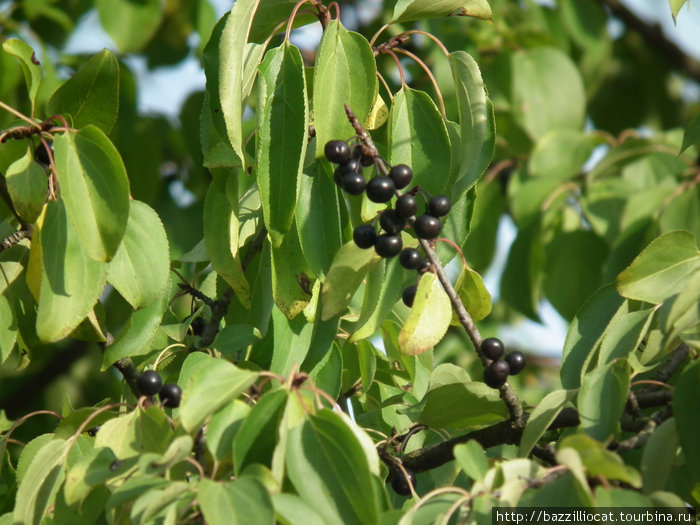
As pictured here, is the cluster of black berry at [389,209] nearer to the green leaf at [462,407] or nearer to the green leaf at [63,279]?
the green leaf at [462,407]

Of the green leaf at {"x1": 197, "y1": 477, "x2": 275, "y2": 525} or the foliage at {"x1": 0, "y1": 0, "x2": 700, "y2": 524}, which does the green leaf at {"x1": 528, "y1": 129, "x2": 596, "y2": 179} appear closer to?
the foliage at {"x1": 0, "y1": 0, "x2": 700, "y2": 524}

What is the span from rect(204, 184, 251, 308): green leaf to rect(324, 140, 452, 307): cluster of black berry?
223 mm

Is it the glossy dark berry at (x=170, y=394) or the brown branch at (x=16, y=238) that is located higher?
the brown branch at (x=16, y=238)

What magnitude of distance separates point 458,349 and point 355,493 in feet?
10.6

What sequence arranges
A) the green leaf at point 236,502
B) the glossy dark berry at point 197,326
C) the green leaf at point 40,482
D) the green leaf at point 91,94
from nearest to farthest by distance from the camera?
1. the green leaf at point 236,502
2. the green leaf at point 40,482
3. the green leaf at point 91,94
4. the glossy dark berry at point 197,326

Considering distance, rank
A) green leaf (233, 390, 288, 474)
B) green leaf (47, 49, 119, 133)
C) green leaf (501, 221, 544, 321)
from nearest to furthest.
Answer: green leaf (233, 390, 288, 474) → green leaf (47, 49, 119, 133) → green leaf (501, 221, 544, 321)

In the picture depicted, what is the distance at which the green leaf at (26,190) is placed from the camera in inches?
55.8

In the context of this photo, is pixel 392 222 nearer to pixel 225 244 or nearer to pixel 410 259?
pixel 410 259

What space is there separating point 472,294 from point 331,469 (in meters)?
0.44

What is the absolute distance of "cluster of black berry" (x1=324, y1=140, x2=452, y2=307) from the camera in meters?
1.36

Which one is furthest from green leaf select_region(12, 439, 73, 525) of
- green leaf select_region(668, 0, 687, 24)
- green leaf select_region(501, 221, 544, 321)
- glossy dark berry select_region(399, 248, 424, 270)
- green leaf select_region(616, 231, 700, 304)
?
green leaf select_region(501, 221, 544, 321)

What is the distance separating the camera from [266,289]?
1.62 meters

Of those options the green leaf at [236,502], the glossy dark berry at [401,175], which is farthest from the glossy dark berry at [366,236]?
the green leaf at [236,502]

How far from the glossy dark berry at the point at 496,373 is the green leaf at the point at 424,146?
11.8 inches
